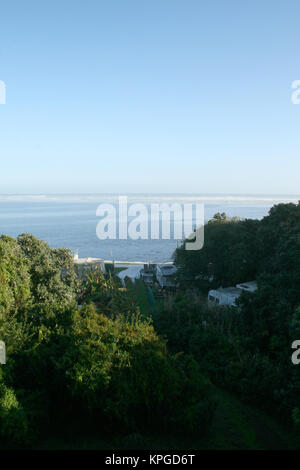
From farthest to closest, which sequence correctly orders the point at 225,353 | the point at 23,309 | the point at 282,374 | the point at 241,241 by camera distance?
1. the point at 241,241
2. the point at 225,353
3. the point at 23,309
4. the point at 282,374

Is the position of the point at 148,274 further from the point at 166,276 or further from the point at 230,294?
the point at 230,294

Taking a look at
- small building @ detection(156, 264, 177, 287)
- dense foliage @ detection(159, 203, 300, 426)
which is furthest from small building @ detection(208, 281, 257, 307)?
small building @ detection(156, 264, 177, 287)

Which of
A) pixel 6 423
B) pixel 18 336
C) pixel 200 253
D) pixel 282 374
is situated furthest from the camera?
pixel 200 253

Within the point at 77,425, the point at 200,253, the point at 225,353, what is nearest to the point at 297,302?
the point at 225,353

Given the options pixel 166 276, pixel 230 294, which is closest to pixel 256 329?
pixel 230 294

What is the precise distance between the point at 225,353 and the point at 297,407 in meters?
3.74

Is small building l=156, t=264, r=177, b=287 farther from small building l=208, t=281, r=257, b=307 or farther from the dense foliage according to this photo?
the dense foliage

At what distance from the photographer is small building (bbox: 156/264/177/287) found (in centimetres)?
2717

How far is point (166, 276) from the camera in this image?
1147 inches

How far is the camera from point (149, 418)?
30.2 ft

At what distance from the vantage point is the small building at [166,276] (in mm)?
27167

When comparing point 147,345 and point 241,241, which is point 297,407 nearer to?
point 147,345

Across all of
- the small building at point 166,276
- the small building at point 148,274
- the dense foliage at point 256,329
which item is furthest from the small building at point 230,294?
the small building at point 148,274

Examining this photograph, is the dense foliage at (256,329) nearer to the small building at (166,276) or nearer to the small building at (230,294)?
the small building at (230,294)
